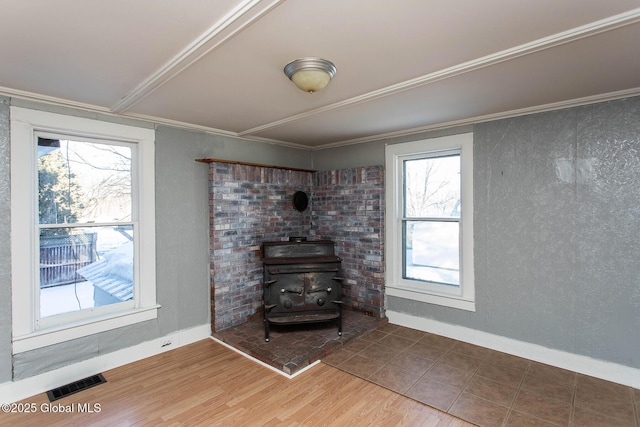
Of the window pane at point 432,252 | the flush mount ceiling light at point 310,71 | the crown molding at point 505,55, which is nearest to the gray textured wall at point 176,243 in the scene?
the crown molding at point 505,55

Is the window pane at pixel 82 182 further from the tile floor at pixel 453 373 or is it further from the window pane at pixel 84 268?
the tile floor at pixel 453 373

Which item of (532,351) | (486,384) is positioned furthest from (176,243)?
(532,351)

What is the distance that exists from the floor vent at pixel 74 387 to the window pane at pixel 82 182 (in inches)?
54.0

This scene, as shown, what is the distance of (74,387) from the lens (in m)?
2.61

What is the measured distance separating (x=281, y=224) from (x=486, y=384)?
112 inches

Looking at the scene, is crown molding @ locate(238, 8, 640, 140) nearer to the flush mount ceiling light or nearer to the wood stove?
the flush mount ceiling light

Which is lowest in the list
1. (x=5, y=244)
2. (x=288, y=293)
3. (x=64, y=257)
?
(x=288, y=293)

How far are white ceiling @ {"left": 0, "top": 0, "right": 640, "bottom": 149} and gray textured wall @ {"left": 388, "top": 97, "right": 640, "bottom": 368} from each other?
0.96ft

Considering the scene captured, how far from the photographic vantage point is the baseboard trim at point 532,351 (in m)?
2.62

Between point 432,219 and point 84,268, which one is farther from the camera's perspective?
point 432,219

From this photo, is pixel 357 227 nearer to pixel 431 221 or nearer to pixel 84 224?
pixel 431 221

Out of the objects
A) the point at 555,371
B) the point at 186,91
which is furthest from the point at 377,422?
the point at 186,91

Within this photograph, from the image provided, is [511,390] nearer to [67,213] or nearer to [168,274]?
[168,274]

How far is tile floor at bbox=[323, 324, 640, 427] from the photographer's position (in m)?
2.22
